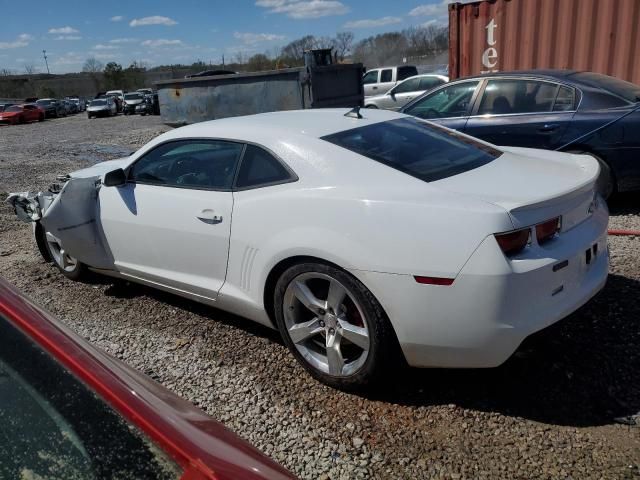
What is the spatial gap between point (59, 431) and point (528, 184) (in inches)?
92.8

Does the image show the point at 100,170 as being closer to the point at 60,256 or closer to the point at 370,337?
the point at 60,256

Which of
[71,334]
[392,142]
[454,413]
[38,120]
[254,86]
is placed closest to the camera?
[71,334]

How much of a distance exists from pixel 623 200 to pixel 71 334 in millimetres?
6283

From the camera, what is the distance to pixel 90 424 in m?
1.29

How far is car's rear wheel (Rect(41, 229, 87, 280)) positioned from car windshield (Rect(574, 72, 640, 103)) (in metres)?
5.28

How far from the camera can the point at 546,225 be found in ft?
8.49

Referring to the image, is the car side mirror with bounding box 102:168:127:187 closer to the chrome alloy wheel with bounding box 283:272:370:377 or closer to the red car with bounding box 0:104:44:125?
the chrome alloy wheel with bounding box 283:272:370:377

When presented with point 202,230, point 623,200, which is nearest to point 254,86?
point 623,200

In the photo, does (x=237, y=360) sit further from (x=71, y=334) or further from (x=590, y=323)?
(x=590, y=323)

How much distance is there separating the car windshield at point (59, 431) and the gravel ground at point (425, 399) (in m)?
1.38

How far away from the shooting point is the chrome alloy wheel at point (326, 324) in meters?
2.83

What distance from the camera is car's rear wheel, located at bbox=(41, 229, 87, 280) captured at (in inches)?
186

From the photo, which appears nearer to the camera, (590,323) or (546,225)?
(546,225)

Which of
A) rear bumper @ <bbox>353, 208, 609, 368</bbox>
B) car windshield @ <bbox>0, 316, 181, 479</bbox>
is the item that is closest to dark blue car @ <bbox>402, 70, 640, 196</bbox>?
rear bumper @ <bbox>353, 208, 609, 368</bbox>
